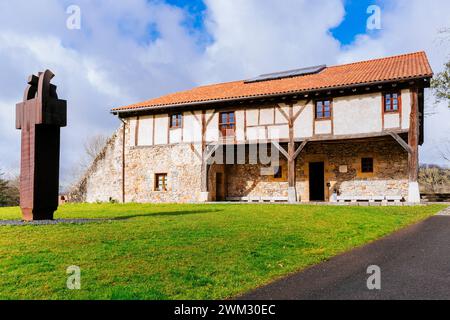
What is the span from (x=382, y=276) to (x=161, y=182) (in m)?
16.0

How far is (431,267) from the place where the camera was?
4617 mm

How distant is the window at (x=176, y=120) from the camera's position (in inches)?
749

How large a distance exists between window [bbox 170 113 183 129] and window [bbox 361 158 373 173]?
894cm

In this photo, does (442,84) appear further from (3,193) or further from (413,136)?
(3,193)

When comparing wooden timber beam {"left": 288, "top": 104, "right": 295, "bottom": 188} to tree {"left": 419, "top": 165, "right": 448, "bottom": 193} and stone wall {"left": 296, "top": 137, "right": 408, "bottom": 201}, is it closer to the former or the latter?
stone wall {"left": 296, "top": 137, "right": 408, "bottom": 201}

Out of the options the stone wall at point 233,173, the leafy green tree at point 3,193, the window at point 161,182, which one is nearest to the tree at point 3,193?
the leafy green tree at point 3,193

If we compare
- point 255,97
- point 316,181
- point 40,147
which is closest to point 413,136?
point 316,181

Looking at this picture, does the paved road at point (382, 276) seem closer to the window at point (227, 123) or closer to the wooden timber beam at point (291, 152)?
the wooden timber beam at point (291, 152)

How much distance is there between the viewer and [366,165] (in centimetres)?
1702

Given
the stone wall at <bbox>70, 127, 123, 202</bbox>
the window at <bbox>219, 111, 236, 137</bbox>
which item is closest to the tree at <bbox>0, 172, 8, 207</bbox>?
the stone wall at <bbox>70, 127, 123, 202</bbox>

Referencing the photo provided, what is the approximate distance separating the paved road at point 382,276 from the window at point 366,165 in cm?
1093

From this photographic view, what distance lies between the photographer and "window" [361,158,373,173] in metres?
16.9

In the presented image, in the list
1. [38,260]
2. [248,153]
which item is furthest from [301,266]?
[248,153]
